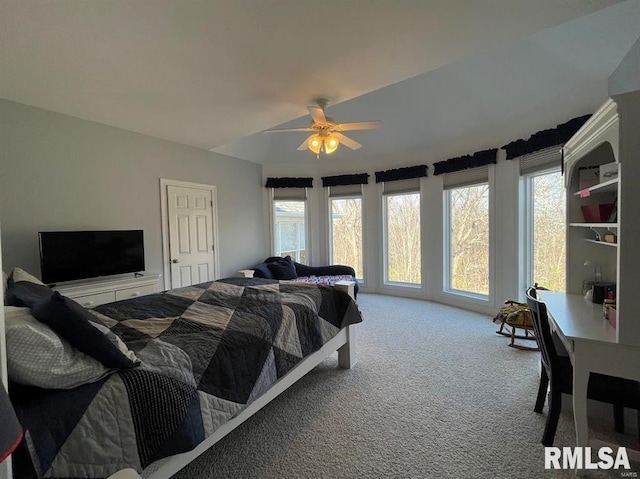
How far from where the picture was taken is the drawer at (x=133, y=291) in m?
3.27

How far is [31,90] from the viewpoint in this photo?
8.59ft

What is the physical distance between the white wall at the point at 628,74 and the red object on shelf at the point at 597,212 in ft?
3.34

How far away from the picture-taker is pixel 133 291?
340 centimetres

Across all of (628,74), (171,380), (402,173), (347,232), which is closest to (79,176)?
(171,380)

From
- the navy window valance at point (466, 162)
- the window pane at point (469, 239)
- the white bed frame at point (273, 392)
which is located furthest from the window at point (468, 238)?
the white bed frame at point (273, 392)

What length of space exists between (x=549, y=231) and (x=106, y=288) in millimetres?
5003

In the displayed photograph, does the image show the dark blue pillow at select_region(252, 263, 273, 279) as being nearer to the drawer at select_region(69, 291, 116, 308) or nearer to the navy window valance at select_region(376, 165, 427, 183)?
the drawer at select_region(69, 291, 116, 308)

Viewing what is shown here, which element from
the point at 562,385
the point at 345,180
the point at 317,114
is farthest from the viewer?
the point at 345,180

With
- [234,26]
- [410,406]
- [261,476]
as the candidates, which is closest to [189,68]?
[234,26]

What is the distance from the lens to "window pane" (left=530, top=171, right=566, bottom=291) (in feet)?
11.2

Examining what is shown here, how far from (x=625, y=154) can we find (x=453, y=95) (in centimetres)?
293

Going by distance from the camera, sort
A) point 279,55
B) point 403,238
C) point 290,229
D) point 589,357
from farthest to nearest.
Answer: point 290,229 < point 403,238 < point 279,55 < point 589,357

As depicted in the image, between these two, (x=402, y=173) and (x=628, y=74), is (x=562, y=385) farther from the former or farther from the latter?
(x=402, y=173)

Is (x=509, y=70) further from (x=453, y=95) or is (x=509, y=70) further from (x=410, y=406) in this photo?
(x=410, y=406)
